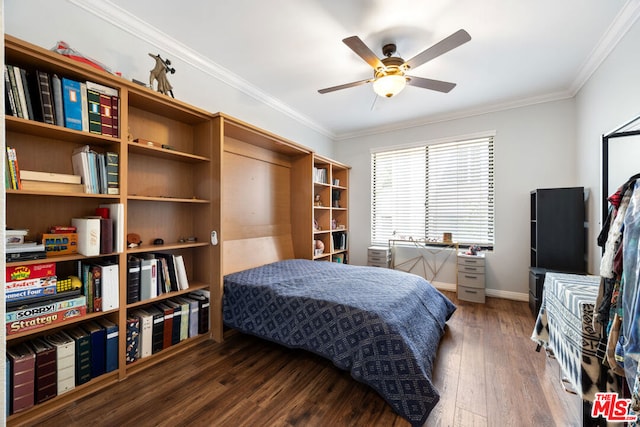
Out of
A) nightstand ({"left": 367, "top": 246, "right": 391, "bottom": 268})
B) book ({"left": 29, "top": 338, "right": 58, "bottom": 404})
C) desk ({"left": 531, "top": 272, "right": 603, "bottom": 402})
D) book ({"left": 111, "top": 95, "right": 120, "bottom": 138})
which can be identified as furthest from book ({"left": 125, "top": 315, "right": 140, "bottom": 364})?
nightstand ({"left": 367, "top": 246, "right": 391, "bottom": 268})

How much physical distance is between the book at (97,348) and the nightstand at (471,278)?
3778mm

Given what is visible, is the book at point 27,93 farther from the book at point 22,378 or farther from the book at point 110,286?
the book at point 22,378

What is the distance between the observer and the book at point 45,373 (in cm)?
140

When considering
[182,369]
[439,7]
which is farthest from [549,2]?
[182,369]

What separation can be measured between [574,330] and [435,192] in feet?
9.44

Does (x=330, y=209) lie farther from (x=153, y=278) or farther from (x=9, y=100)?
(x=9, y=100)

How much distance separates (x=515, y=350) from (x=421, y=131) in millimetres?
3144

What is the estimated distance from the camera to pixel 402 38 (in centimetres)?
217

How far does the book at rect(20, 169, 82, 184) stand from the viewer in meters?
1.39

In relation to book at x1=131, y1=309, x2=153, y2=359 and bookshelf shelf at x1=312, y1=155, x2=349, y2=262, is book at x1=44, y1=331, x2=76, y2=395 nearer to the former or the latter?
book at x1=131, y1=309, x2=153, y2=359

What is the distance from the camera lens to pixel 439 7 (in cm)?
185

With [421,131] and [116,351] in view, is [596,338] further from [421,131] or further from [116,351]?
[421,131]

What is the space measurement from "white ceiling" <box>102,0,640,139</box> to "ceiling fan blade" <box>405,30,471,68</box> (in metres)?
0.32

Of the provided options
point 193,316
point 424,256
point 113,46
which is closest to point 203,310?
point 193,316
